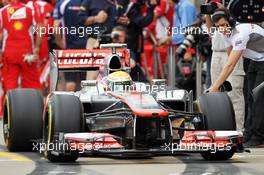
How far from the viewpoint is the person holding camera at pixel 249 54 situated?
627 inches

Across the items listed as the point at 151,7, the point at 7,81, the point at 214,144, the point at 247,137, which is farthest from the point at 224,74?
the point at 151,7

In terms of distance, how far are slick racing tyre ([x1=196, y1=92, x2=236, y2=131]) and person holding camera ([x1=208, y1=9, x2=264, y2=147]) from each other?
3.90 feet

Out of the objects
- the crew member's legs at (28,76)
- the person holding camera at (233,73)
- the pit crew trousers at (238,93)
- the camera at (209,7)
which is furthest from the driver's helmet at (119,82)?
the crew member's legs at (28,76)

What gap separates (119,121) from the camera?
46.3 feet

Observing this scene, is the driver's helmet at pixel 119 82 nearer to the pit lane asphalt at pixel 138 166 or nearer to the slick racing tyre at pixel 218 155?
the pit lane asphalt at pixel 138 166

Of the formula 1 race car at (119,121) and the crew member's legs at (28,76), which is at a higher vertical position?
the crew member's legs at (28,76)

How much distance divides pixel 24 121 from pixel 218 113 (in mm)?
2376

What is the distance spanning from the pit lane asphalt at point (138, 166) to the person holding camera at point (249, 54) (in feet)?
3.78

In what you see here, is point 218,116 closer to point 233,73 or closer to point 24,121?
point 24,121

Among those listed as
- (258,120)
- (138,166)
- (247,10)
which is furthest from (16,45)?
(138,166)

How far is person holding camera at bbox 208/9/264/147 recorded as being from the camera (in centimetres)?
1593

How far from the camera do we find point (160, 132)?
542 inches

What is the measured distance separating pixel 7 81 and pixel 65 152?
786cm

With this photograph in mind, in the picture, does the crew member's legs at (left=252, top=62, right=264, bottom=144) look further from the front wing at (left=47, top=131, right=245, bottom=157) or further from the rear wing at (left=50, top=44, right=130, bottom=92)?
the front wing at (left=47, top=131, right=245, bottom=157)
